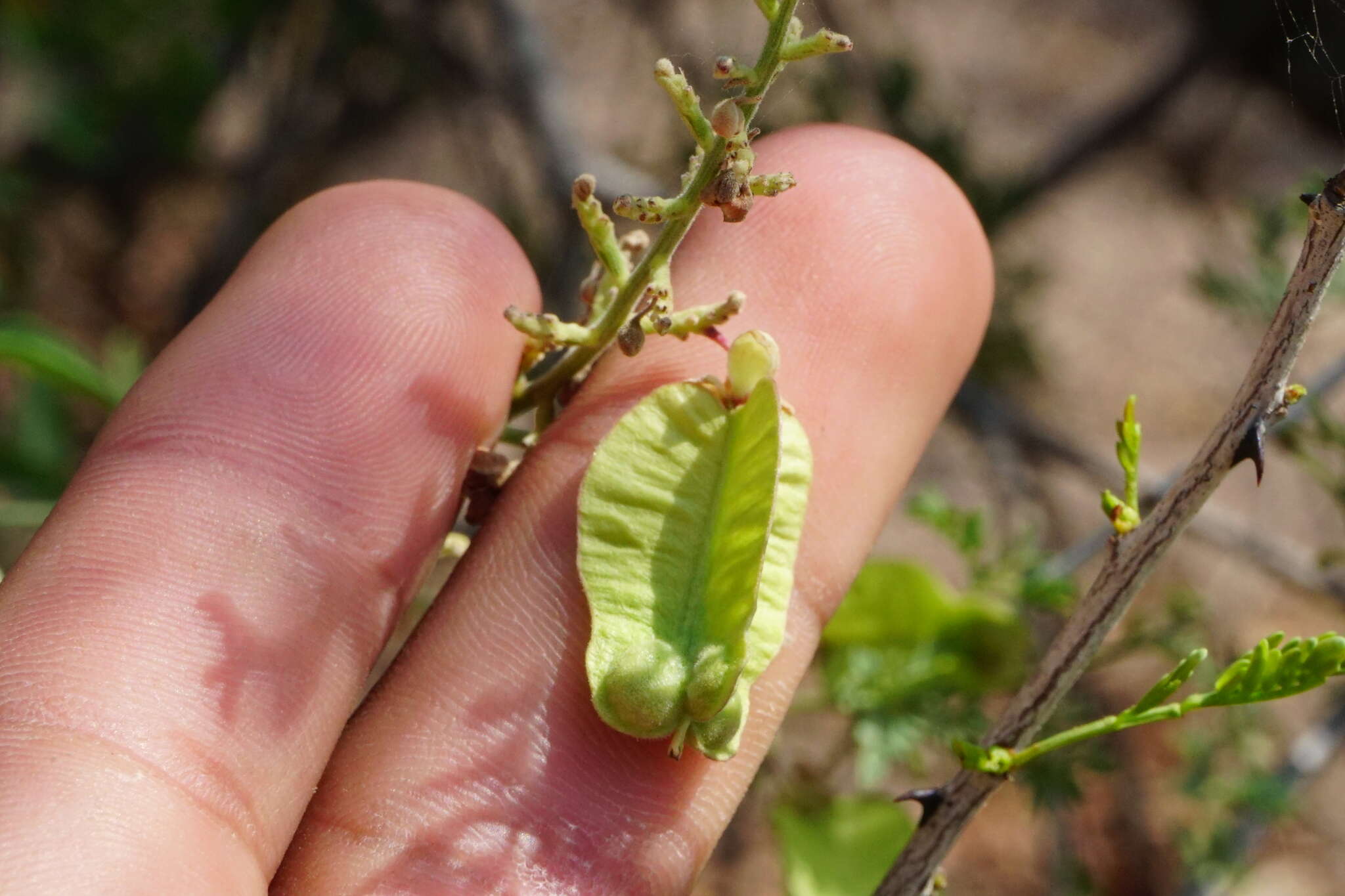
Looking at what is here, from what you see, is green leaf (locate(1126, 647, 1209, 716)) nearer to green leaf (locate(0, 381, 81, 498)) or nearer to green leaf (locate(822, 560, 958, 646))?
green leaf (locate(822, 560, 958, 646))

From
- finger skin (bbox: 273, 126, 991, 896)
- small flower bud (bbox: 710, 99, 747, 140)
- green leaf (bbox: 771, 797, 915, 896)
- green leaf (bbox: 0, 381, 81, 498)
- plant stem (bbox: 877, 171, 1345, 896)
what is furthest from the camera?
green leaf (bbox: 0, 381, 81, 498)

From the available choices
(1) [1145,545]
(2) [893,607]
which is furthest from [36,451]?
(1) [1145,545]

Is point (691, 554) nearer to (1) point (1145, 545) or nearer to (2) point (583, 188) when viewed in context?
(2) point (583, 188)

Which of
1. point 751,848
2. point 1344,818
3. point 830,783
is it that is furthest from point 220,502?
point 1344,818

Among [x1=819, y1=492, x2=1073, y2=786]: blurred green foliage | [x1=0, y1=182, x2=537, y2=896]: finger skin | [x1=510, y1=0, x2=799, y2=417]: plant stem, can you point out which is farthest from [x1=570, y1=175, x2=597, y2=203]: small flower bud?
[x1=819, y1=492, x2=1073, y2=786]: blurred green foliage

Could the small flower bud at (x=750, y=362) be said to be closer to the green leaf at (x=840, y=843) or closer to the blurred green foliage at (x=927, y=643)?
the blurred green foliage at (x=927, y=643)

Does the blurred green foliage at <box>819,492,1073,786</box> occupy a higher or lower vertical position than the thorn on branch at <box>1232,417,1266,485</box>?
lower
